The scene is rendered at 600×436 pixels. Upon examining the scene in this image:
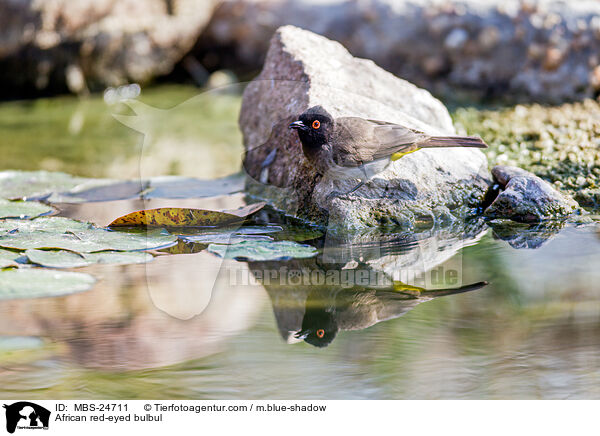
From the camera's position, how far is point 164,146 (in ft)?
21.2

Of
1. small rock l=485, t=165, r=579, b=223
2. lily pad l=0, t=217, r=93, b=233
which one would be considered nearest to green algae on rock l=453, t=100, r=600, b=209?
small rock l=485, t=165, r=579, b=223

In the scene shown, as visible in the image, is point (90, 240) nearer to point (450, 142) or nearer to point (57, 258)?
point (57, 258)

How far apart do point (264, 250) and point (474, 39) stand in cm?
485

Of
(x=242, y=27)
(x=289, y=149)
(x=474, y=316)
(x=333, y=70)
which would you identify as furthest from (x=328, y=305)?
(x=242, y=27)

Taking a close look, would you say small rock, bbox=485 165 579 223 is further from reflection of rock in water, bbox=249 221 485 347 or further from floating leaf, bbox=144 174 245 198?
floating leaf, bbox=144 174 245 198

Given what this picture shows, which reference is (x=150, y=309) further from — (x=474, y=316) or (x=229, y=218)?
(x=474, y=316)

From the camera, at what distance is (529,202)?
406 cm

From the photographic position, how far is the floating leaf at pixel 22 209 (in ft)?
13.7

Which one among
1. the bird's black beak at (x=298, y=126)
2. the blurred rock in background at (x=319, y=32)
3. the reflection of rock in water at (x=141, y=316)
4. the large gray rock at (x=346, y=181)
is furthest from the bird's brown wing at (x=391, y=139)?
the blurred rock in background at (x=319, y=32)

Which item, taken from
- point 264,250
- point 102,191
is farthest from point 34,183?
point 264,250

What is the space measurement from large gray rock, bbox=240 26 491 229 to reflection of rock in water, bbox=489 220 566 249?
11.1 inches

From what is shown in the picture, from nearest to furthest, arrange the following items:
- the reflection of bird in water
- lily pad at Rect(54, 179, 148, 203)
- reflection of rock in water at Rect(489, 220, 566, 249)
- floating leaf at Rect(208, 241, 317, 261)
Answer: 1. the reflection of bird in water
2. floating leaf at Rect(208, 241, 317, 261)
3. reflection of rock in water at Rect(489, 220, 566, 249)
4. lily pad at Rect(54, 179, 148, 203)

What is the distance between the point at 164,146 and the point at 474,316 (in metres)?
4.29

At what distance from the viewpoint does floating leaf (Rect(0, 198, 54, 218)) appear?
4.18 m
